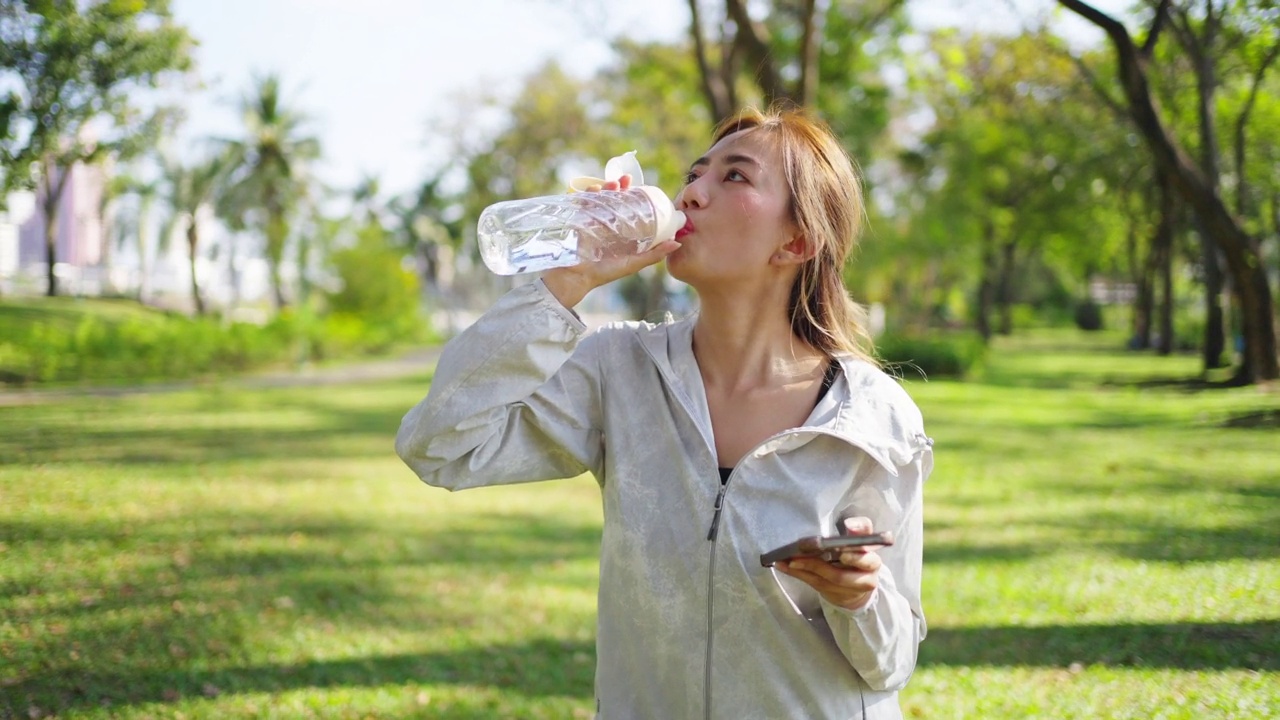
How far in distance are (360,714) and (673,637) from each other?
2805mm

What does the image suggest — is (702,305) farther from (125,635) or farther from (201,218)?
(201,218)


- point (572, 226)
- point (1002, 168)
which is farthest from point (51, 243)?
point (1002, 168)

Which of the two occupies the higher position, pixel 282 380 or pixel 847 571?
pixel 847 571

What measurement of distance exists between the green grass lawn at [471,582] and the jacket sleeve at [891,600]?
85.5 inches

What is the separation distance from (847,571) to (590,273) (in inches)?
31.5

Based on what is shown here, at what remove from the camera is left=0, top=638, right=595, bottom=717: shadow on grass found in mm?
4281

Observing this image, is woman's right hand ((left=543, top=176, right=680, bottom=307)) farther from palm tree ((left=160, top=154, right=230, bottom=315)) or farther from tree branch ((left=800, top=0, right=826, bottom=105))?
palm tree ((left=160, top=154, right=230, bottom=315))

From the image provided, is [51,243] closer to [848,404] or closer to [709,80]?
[848,404]

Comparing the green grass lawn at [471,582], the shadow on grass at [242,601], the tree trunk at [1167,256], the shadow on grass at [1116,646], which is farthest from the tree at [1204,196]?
the tree trunk at [1167,256]

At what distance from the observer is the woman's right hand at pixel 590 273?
220cm

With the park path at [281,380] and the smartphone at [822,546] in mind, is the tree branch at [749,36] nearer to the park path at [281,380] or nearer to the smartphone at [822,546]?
the park path at [281,380]

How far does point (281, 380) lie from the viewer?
80.4 ft

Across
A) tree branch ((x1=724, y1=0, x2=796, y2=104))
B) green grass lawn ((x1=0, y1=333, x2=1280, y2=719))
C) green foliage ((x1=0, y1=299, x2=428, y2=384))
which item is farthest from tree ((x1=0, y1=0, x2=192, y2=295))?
tree branch ((x1=724, y1=0, x2=796, y2=104))

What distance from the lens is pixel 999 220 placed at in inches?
1419
